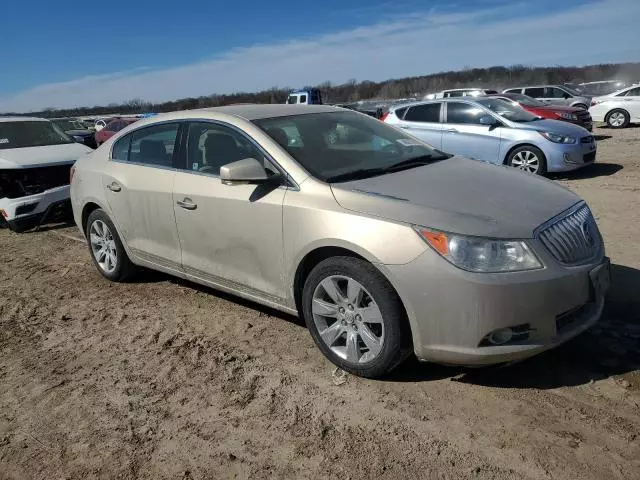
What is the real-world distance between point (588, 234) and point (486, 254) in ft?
2.88

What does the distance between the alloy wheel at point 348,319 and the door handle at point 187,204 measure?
4.10 ft

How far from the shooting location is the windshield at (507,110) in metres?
10.3

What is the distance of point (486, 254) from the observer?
9.11 feet

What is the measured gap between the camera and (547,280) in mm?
2770

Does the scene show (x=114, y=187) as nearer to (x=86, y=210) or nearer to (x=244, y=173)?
(x=86, y=210)

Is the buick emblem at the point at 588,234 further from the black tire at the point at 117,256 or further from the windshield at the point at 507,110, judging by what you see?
the windshield at the point at 507,110

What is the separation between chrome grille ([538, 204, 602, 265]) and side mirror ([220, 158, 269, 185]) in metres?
1.70

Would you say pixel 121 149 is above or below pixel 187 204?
above

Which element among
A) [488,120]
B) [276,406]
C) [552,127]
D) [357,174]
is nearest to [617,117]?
[552,127]

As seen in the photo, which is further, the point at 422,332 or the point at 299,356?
the point at 299,356

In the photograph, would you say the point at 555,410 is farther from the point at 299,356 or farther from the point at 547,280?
the point at 299,356

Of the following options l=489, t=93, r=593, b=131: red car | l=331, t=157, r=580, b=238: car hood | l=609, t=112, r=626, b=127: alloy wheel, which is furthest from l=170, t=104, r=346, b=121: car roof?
l=609, t=112, r=626, b=127: alloy wheel

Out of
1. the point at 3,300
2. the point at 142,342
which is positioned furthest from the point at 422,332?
the point at 3,300

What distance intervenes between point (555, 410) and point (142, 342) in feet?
9.16
